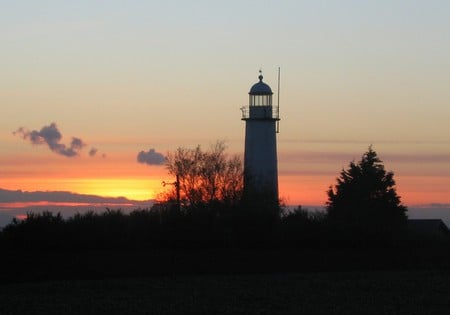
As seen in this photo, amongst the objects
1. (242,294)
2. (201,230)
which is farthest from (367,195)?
(242,294)

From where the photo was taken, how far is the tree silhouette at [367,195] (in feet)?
217

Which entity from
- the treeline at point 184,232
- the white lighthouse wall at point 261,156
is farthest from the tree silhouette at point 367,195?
the treeline at point 184,232

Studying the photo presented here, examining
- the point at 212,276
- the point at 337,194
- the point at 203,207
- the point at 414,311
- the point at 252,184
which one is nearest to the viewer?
the point at 414,311

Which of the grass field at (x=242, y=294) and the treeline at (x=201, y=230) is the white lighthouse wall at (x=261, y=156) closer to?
the treeline at (x=201, y=230)

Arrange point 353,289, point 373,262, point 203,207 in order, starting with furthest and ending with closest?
point 203,207 < point 373,262 < point 353,289

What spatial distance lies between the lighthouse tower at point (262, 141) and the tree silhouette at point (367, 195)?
4.62 metres

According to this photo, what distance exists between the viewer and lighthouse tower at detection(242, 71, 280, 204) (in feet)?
205

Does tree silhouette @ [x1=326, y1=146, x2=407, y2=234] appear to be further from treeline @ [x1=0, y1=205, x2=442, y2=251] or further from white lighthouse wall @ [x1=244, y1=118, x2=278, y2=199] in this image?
treeline @ [x1=0, y1=205, x2=442, y2=251]

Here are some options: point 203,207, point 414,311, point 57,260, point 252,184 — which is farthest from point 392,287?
point 252,184

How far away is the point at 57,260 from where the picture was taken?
148 ft

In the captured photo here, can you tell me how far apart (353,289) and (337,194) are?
32.6 metres

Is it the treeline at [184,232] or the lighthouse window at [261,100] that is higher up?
the lighthouse window at [261,100]

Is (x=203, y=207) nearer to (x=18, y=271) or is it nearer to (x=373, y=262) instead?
(x=373, y=262)

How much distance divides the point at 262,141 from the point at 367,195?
9.68 meters
